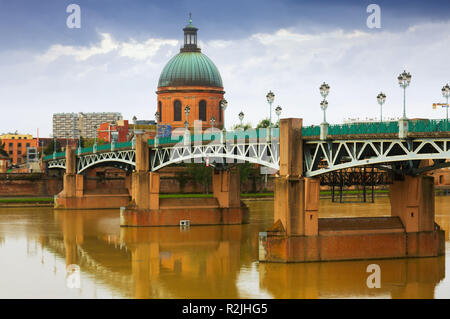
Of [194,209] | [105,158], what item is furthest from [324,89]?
[105,158]

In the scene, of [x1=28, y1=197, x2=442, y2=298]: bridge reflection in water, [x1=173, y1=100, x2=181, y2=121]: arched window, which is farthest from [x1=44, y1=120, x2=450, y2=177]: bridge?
[x1=173, y1=100, x2=181, y2=121]: arched window

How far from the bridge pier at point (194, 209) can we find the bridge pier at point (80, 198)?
24018mm

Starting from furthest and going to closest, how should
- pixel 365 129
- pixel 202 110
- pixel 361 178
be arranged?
1. pixel 202 110
2. pixel 361 178
3. pixel 365 129

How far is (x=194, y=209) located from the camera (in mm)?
67812

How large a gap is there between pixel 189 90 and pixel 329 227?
66220 millimetres

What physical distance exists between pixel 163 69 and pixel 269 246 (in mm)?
71248

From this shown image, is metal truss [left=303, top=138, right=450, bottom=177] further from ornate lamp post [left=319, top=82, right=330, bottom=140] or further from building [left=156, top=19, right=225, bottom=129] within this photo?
building [left=156, top=19, right=225, bottom=129]

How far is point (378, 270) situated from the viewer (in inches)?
1683

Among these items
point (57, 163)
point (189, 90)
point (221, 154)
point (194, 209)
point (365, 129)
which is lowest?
point (194, 209)

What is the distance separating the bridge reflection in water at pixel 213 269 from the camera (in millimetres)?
38688

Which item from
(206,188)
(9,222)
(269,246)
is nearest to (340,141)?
(269,246)

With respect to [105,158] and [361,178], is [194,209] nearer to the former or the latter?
[361,178]

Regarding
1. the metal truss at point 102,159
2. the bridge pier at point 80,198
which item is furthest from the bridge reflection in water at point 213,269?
the bridge pier at point 80,198

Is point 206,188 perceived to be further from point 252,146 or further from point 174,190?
point 252,146
